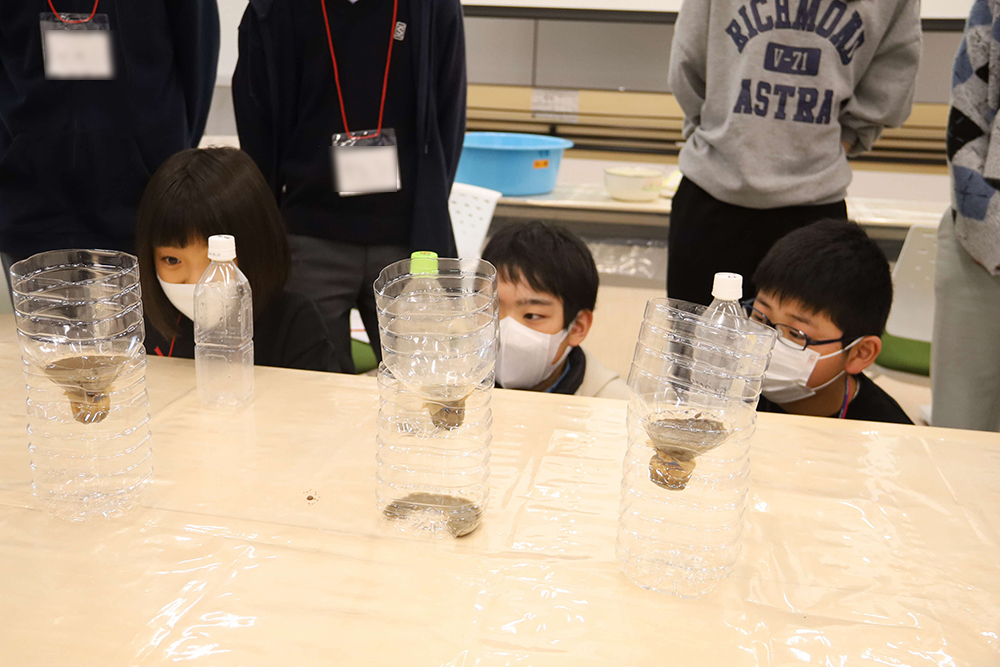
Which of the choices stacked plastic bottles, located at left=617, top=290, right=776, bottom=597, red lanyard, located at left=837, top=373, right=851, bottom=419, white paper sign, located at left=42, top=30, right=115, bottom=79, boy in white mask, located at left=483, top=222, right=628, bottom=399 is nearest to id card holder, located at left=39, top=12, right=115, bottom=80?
white paper sign, located at left=42, top=30, right=115, bottom=79

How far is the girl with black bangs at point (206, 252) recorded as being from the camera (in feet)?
4.64

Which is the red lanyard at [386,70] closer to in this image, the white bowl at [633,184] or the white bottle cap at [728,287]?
the white bottle cap at [728,287]

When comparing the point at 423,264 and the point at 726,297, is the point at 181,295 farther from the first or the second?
the point at 726,297

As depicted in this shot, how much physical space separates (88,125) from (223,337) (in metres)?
0.78

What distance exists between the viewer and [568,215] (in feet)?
10.2

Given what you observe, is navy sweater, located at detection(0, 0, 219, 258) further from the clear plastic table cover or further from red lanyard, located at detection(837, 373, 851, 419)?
red lanyard, located at detection(837, 373, 851, 419)

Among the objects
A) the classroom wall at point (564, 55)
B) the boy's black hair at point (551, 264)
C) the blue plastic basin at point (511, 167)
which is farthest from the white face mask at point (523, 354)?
the classroom wall at point (564, 55)

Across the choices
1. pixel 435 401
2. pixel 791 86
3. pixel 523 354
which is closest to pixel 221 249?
pixel 435 401

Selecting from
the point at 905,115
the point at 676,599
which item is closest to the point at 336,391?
the point at 676,599

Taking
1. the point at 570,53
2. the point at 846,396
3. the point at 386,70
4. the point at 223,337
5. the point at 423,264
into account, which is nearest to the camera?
the point at 423,264

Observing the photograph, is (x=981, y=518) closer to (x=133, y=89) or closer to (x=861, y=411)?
(x=861, y=411)

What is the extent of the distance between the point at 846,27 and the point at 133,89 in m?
1.57

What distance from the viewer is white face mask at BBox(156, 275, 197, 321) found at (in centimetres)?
137

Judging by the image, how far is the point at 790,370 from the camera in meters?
1.43
